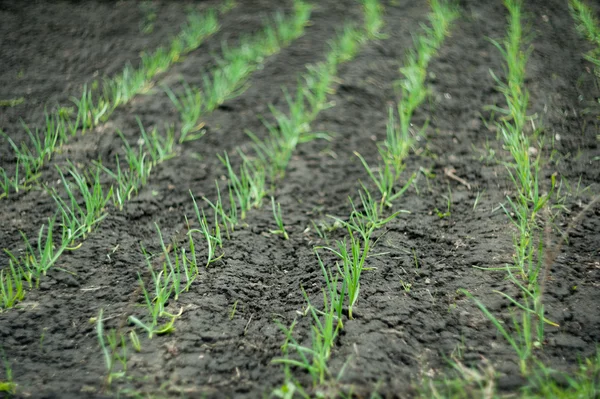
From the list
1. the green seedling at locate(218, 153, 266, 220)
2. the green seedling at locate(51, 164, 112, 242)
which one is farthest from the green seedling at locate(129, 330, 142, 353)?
the green seedling at locate(218, 153, 266, 220)

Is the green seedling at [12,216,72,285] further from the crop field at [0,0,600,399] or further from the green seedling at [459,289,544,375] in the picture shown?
the green seedling at [459,289,544,375]

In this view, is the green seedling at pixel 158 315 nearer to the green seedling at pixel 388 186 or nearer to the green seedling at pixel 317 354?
the green seedling at pixel 317 354

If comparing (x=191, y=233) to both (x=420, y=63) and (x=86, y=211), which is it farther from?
(x=420, y=63)

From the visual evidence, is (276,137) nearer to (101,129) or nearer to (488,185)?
(101,129)

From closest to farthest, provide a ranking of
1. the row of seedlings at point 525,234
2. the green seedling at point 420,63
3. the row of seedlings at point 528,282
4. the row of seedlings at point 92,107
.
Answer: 1. the row of seedlings at point 528,282
2. the row of seedlings at point 525,234
3. the row of seedlings at point 92,107
4. the green seedling at point 420,63

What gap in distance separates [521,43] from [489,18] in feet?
1.70

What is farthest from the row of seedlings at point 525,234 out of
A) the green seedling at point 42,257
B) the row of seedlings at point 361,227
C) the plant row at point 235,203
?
the green seedling at point 42,257

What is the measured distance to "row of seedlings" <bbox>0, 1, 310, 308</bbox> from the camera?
163 cm

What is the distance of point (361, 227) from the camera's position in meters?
1.84

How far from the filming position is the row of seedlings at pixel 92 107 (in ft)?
7.02

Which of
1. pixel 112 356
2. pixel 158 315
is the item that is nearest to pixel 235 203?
pixel 158 315

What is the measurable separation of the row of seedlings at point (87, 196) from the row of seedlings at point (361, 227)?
813mm

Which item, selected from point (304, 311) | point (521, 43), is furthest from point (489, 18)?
point (304, 311)

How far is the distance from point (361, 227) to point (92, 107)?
1.51 m
